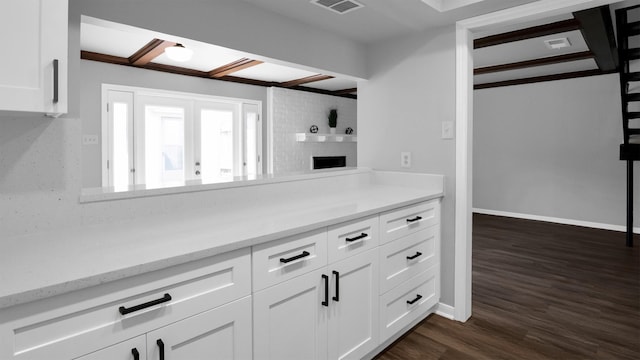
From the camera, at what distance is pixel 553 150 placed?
19.2 feet

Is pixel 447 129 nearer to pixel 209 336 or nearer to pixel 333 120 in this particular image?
pixel 209 336

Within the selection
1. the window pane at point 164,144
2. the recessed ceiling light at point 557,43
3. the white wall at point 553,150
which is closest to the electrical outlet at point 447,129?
the recessed ceiling light at point 557,43

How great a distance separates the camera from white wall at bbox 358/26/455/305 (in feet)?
8.15

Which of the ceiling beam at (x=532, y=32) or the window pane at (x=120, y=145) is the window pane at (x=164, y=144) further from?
the ceiling beam at (x=532, y=32)

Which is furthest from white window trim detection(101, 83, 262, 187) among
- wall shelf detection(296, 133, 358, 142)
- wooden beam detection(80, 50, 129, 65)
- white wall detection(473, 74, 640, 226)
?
white wall detection(473, 74, 640, 226)

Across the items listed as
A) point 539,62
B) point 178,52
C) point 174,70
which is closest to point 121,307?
point 178,52

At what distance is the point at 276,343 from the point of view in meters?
1.40

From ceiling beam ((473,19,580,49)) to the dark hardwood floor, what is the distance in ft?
7.38

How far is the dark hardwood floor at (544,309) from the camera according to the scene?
2.11m

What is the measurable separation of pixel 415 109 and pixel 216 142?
3863 millimetres

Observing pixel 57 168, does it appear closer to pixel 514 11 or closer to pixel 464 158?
pixel 464 158

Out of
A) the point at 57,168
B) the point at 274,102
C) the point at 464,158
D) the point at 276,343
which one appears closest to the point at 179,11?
the point at 57,168

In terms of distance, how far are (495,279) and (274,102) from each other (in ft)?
14.3

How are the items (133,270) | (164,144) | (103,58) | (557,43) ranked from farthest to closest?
1. (164,144)
2. (103,58)
3. (557,43)
4. (133,270)
